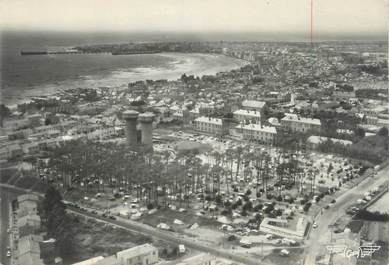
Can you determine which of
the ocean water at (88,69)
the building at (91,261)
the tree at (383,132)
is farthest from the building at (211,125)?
the ocean water at (88,69)

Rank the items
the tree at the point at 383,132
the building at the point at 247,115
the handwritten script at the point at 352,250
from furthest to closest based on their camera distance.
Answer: the building at the point at 247,115
the tree at the point at 383,132
the handwritten script at the point at 352,250

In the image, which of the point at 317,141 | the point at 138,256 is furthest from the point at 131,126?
the point at 138,256

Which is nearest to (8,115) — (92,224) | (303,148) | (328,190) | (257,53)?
(92,224)

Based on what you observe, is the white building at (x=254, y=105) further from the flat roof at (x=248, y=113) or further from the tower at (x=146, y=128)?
the tower at (x=146, y=128)

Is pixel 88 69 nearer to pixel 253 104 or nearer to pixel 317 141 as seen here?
pixel 253 104

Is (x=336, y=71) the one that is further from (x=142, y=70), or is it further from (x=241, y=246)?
(x=241, y=246)

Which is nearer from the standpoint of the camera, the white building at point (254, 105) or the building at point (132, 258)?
the building at point (132, 258)
